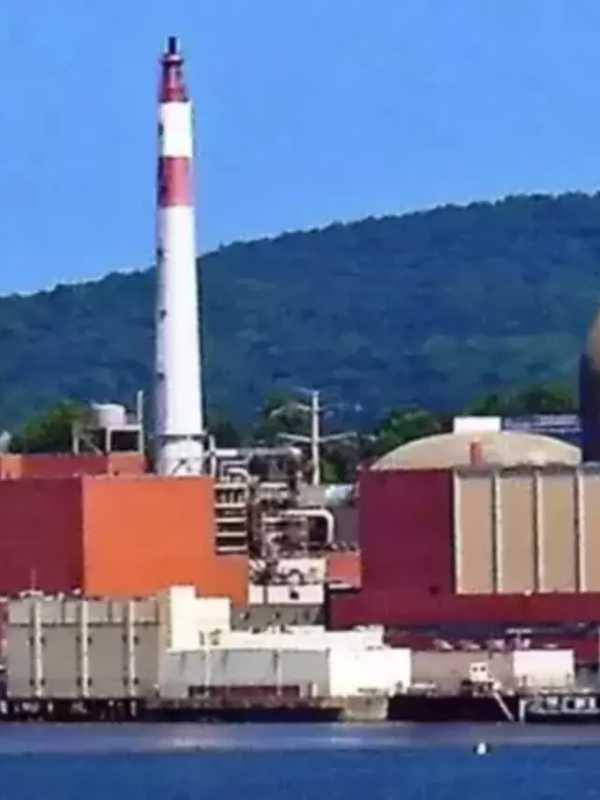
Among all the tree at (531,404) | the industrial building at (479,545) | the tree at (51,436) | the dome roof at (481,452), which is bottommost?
the industrial building at (479,545)

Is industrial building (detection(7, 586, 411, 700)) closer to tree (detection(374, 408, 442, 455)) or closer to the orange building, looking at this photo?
the orange building

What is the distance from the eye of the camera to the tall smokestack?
9931cm

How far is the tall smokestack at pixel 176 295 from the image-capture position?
99312 mm

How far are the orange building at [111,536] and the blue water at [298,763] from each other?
5.77 m

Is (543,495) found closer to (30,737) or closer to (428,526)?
(428,526)

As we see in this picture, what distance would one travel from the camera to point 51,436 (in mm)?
142750

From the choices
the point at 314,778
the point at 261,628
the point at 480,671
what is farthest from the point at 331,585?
the point at 314,778

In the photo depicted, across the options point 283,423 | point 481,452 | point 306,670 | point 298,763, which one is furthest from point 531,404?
point 298,763

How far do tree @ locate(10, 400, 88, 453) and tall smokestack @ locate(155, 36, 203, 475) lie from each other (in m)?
32.8

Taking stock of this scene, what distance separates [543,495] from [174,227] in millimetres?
11021

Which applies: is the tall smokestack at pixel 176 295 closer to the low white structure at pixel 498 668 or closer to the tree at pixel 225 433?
the low white structure at pixel 498 668

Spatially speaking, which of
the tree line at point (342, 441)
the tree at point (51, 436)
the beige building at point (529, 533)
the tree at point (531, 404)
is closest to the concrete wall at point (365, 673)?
the beige building at point (529, 533)

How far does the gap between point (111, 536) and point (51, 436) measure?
45.8m

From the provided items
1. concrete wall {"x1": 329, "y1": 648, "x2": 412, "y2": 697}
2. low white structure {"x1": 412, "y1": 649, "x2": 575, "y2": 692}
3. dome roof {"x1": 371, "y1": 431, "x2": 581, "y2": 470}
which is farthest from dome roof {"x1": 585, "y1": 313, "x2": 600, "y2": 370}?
concrete wall {"x1": 329, "y1": 648, "x2": 412, "y2": 697}
